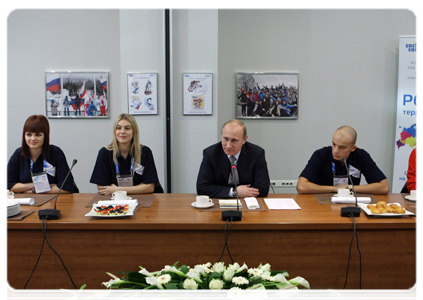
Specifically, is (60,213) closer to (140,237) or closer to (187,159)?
(140,237)

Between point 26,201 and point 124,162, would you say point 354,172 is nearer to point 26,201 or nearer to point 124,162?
point 124,162

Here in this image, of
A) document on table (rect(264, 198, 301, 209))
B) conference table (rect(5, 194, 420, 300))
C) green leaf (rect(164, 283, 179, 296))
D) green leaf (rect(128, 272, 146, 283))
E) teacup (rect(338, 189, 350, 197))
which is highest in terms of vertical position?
green leaf (rect(164, 283, 179, 296))

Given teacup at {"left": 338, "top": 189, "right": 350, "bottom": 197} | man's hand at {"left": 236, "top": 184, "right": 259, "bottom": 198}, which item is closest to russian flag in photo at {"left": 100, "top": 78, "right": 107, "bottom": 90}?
man's hand at {"left": 236, "top": 184, "right": 259, "bottom": 198}

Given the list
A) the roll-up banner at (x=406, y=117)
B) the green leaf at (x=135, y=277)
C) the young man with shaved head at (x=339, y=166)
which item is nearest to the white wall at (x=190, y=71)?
the young man with shaved head at (x=339, y=166)

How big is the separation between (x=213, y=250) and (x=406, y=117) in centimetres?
358

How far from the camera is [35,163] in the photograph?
289cm

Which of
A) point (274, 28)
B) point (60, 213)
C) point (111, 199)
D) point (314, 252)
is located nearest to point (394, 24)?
point (274, 28)

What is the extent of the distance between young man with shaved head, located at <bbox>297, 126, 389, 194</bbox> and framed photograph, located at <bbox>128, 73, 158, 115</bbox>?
6.85 feet

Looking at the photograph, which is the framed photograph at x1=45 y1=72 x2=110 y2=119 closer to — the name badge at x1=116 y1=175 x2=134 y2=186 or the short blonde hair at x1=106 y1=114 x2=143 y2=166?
the short blonde hair at x1=106 y1=114 x2=143 y2=166

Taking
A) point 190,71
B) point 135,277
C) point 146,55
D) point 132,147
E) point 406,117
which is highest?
point 146,55

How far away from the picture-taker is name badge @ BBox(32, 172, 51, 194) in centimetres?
270

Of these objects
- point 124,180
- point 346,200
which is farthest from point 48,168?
point 346,200

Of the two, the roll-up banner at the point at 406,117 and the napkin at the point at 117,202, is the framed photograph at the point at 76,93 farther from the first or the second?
the roll-up banner at the point at 406,117

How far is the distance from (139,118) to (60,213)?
7.26 ft
